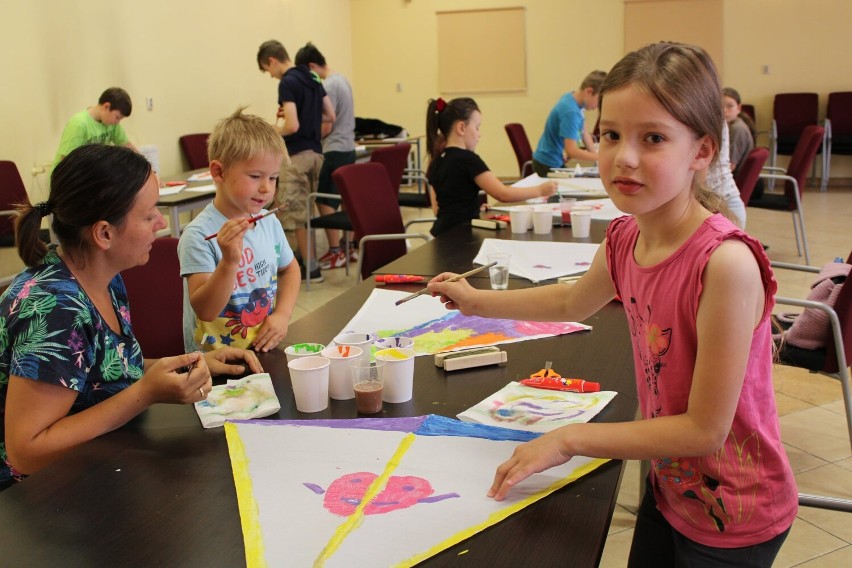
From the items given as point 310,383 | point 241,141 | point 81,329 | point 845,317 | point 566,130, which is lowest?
point 845,317

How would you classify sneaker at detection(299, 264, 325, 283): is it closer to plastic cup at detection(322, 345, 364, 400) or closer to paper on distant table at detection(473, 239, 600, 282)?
paper on distant table at detection(473, 239, 600, 282)

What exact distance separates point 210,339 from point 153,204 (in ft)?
1.65

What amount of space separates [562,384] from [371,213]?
224 cm

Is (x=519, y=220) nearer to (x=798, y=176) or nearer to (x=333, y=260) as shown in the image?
(x=333, y=260)

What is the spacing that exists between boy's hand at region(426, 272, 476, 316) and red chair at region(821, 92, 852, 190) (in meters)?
8.38

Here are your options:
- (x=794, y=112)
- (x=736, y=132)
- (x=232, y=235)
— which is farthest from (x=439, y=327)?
(x=794, y=112)

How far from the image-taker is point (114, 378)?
57.4 inches

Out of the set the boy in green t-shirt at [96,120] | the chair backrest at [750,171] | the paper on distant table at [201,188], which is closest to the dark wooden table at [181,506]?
the paper on distant table at [201,188]

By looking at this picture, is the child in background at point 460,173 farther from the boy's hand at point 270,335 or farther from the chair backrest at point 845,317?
the boy's hand at point 270,335

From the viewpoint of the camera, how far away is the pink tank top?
1.08 metres

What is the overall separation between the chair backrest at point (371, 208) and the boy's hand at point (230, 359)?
1777 millimetres

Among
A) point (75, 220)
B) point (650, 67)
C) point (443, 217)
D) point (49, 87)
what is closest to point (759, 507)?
point (650, 67)

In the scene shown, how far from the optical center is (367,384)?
55.4 inches

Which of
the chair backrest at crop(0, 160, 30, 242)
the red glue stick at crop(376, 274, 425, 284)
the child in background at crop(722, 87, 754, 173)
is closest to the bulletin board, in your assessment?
the child in background at crop(722, 87, 754, 173)
